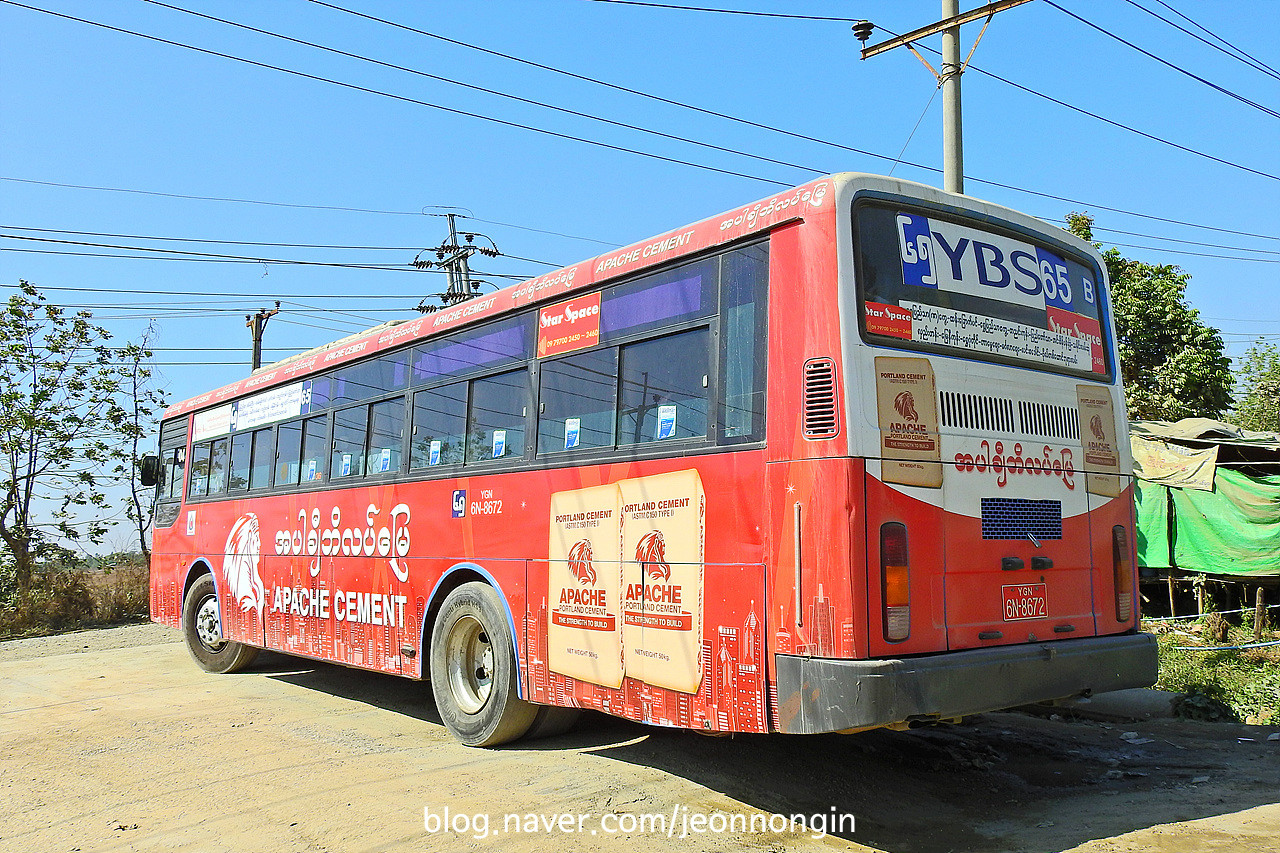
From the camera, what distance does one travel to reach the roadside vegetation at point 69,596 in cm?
1836

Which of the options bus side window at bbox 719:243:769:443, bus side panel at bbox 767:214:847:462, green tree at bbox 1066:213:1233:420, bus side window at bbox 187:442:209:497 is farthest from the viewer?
green tree at bbox 1066:213:1233:420

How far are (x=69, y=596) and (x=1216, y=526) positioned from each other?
19.7 m

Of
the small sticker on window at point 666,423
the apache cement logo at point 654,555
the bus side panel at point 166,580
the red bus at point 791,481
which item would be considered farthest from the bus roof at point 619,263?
the bus side panel at point 166,580

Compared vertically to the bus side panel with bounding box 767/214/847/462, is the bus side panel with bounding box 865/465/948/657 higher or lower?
lower

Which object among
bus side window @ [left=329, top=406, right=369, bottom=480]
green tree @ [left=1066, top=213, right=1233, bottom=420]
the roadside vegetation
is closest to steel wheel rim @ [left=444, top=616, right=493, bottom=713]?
bus side window @ [left=329, top=406, right=369, bottom=480]

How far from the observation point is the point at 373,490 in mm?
8672

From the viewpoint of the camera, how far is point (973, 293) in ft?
17.6

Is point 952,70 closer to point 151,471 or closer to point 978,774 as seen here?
point 978,774

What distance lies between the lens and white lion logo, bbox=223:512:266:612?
10484 mm

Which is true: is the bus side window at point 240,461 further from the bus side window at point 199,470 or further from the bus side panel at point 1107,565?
the bus side panel at point 1107,565

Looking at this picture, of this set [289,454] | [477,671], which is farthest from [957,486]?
[289,454]

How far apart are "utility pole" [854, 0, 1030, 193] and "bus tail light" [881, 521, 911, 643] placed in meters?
6.30

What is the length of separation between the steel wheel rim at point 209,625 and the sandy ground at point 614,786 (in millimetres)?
2723

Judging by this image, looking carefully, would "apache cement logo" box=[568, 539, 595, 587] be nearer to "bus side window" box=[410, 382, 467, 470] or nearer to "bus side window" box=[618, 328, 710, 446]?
"bus side window" box=[618, 328, 710, 446]
